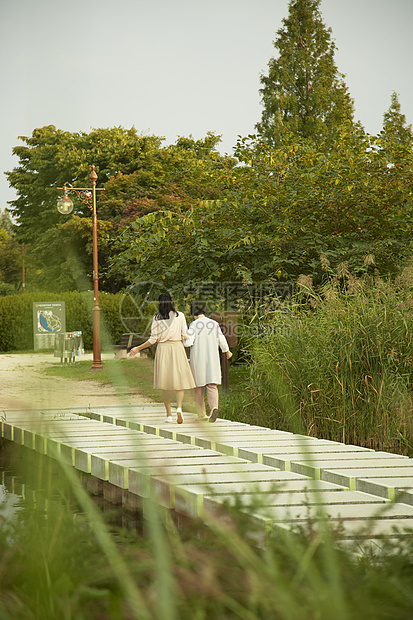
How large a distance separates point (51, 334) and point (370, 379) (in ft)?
80.1

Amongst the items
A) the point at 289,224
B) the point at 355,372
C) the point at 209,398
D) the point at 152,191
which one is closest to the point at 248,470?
the point at 355,372

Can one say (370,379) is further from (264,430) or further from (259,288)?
(259,288)

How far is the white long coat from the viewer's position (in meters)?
9.20

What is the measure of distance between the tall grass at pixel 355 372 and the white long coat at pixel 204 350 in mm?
1004

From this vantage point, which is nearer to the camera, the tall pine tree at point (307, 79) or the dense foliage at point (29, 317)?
the tall pine tree at point (307, 79)

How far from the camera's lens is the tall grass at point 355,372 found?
24.4 ft

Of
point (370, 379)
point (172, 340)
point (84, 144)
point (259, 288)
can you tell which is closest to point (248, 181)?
point (259, 288)

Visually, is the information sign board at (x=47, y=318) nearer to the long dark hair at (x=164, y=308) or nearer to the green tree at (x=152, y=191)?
the green tree at (x=152, y=191)

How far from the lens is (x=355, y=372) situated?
25.3 ft

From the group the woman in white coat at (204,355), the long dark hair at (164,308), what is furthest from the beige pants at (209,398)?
the long dark hair at (164,308)

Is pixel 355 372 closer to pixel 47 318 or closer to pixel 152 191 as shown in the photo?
pixel 47 318

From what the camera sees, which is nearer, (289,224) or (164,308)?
(164,308)

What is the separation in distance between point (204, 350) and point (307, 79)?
22.1 meters

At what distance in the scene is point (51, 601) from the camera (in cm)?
165
